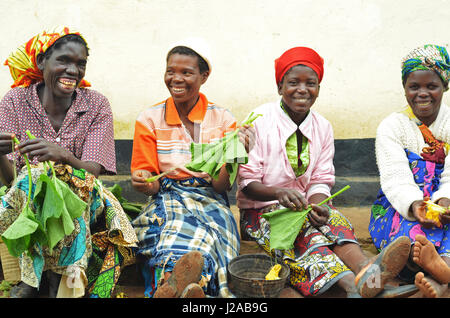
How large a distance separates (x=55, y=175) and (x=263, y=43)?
8.93 ft

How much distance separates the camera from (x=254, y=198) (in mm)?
2885

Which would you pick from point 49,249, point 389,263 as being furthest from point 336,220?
point 49,249

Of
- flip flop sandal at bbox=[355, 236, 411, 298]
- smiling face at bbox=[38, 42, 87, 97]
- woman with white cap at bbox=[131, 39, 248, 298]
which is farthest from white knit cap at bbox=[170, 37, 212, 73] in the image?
flip flop sandal at bbox=[355, 236, 411, 298]

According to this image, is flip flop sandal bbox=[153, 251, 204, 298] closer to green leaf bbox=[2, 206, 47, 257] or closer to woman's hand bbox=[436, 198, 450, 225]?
green leaf bbox=[2, 206, 47, 257]

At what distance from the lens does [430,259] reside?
7.32ft

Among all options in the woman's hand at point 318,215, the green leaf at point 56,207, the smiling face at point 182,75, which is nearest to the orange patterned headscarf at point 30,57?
the smiling face at point 182,75

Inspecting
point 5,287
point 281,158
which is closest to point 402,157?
point 281,158

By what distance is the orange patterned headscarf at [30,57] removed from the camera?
267cm

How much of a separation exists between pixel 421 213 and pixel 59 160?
2.14m

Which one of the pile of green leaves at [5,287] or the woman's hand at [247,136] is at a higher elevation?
the woman's hand at [247,136]

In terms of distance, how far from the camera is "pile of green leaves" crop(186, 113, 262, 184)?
2451 mm

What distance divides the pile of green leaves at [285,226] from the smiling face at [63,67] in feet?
4.88

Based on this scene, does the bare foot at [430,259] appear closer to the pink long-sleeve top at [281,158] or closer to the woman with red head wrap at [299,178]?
the woman with red head wrap at [299,178]

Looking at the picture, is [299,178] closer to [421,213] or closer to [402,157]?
[402,157]
